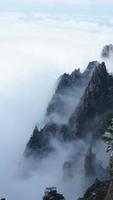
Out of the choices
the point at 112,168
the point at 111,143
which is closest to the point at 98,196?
the point at 111,143

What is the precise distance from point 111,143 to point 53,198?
2516cm

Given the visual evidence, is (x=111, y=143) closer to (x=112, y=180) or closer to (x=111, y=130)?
(x=111, y=130)

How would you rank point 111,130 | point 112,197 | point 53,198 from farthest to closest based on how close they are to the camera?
point 53,198
point 111,130
point 112,197

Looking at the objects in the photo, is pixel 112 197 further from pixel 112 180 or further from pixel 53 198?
pixel 53 198

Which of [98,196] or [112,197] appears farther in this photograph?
[98,196]

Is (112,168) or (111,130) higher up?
(111,130)

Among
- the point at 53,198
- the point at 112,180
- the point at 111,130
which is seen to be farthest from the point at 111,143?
the point at 53,198

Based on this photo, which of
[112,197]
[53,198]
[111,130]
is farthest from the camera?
[53,198]

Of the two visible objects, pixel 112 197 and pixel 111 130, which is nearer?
pixel 112 197

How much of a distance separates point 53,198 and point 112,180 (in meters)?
37.4

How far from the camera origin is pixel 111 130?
105 m

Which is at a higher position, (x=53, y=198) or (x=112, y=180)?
(x=53, y=198)

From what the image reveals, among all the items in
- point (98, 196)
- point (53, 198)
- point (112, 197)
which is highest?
point (53, 198)

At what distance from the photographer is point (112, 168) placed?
92.4 meters
